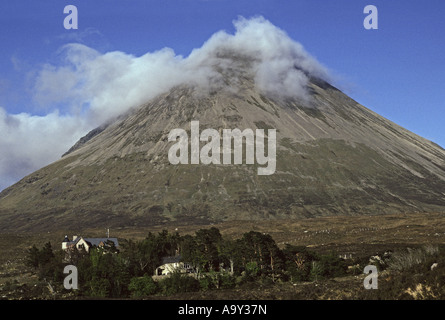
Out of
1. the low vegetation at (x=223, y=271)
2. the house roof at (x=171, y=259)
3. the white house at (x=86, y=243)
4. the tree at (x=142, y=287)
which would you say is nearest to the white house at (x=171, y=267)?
the house roof at (x=171, y=259)

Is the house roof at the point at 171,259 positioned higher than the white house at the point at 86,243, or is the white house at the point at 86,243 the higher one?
the white house at the point at 86,243

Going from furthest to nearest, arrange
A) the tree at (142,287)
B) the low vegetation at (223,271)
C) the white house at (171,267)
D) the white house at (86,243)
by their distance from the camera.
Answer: the white house at (86,243)
the white house at (171,267)
the tree at (142,287)
the low vegetation at (223,271)

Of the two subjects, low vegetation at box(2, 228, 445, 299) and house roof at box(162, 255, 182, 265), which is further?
house roof at box(162, 255, 182, 265)

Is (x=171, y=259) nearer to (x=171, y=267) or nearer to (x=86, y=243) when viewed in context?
(x=171, y=267)

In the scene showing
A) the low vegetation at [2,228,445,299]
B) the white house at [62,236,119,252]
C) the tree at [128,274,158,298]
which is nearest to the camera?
the low vegetation at [2,228,445,299]


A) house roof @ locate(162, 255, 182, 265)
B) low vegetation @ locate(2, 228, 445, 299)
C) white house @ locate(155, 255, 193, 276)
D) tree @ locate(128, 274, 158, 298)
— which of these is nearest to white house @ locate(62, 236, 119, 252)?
low vegetation @ locate(2, 228, 445, 299)

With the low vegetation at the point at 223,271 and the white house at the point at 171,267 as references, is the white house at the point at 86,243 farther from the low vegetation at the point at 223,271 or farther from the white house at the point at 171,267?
the white house at the point at 171,267

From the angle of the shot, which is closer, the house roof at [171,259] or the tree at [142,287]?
the tree at [142,287]

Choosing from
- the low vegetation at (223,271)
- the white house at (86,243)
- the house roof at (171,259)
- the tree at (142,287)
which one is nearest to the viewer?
the low vegetation at (223,271)

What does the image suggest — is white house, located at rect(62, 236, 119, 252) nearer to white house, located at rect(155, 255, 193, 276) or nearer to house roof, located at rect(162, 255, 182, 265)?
house roof, located at rect(162, 255, 182, 265)

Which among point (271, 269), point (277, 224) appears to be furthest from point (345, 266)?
point (277, 224)
